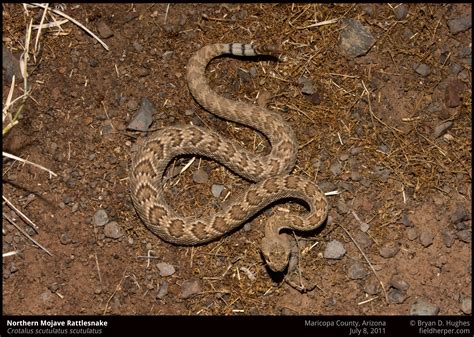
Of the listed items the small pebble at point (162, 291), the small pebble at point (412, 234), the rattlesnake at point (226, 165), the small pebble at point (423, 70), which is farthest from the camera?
the small pebble at point (423, 70)

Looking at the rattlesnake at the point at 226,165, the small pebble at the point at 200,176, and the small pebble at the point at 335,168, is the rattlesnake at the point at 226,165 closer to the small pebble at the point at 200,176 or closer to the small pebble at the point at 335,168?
the small pebble at the point at 200,176

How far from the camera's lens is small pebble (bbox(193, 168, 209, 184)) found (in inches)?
302

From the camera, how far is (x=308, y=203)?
742 cm

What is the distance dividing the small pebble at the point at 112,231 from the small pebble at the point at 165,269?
0.57m

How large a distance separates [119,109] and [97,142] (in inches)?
18.2

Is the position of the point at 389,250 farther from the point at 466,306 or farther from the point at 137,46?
the point at 137,46

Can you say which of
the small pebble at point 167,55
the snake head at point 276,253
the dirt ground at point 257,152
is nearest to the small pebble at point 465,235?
the dirt ground at point 257,152

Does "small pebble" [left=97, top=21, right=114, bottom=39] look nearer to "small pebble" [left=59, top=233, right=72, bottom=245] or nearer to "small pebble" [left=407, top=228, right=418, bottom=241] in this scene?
"small pebble" [left=59, top=233, right=72, bottom=245]

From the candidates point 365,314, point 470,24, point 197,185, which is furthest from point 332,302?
point 470,24

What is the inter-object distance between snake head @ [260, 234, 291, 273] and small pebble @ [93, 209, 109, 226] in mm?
1828

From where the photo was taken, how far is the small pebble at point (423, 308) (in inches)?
291

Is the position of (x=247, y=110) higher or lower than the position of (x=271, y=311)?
higher

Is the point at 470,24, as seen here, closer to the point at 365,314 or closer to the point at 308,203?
the point at 308,203
